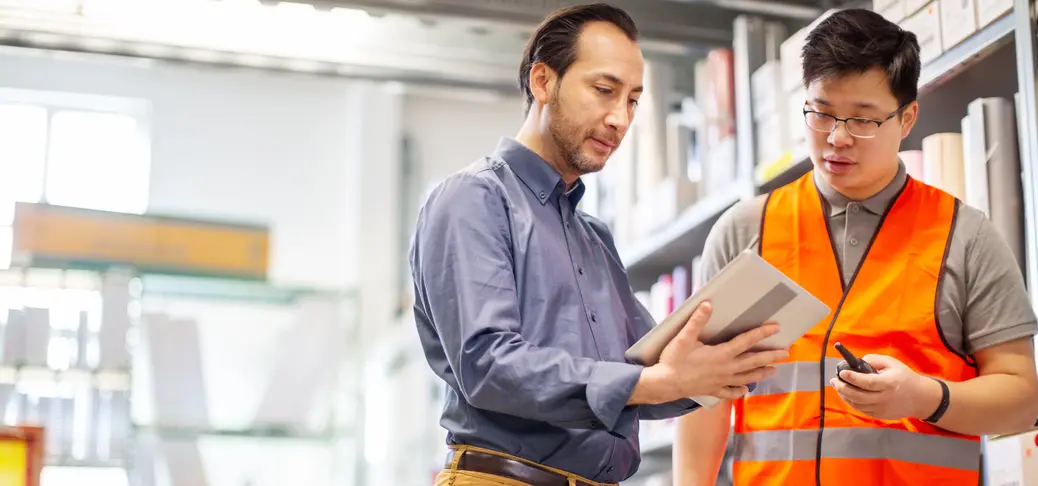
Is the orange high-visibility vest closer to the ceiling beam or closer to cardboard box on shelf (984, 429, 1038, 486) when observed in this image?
cardboard box on shelf (984, 429, 1038, 486)

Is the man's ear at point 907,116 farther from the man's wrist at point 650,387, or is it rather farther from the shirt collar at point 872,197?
the man's wrist at point 650,387

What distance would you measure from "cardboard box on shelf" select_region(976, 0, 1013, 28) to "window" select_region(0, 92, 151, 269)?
5.09m

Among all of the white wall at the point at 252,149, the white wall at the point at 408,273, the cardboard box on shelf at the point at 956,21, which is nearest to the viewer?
the cardboard box on shelf at the point at 956,21

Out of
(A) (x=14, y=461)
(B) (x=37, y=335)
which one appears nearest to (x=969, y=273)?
(A) (x=14, y=461)

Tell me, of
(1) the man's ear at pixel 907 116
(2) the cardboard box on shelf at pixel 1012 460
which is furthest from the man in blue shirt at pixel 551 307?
(2) the cardboard box on shelf at pixel 1012 460

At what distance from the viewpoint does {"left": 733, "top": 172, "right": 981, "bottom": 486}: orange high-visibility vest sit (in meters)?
1.63

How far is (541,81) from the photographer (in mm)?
1716

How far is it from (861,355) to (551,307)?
0.49 metres

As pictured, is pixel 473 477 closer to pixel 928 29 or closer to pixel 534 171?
pixel 534 171

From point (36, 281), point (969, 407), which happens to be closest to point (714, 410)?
point (969, 407)

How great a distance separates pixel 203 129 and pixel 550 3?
3.86 metres

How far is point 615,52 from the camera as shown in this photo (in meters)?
1.66

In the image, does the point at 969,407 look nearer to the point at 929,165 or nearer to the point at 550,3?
the point at 929,165

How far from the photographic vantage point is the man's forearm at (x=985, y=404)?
1.56 m
